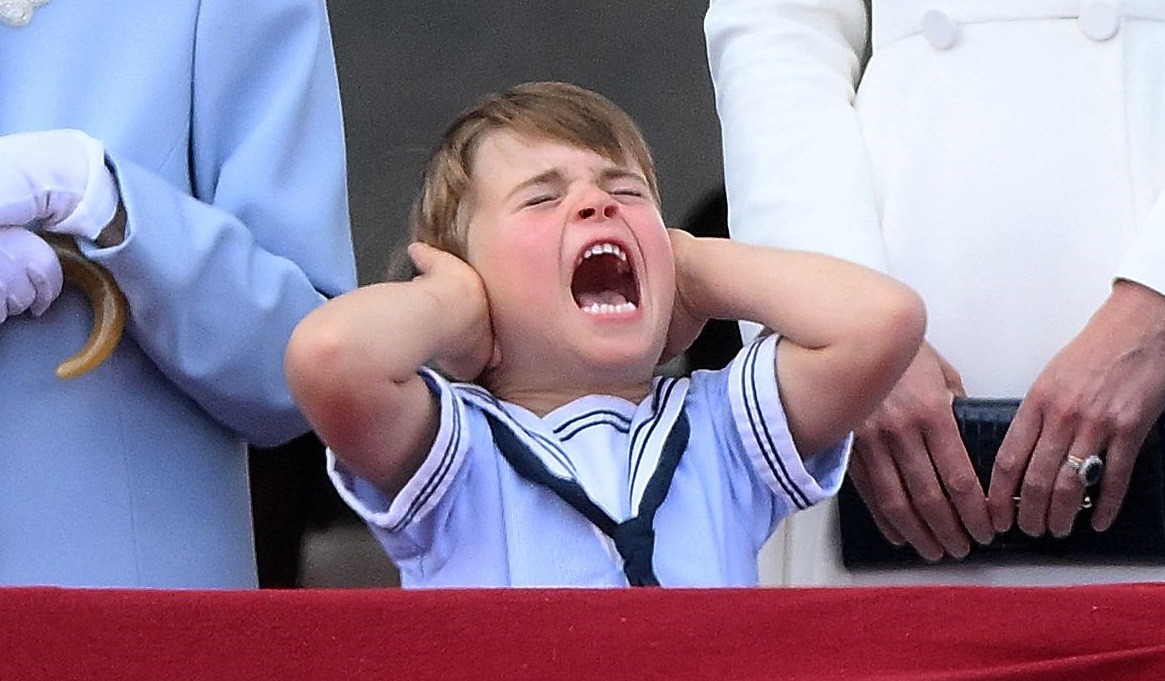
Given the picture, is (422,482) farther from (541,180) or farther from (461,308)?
(541,180)

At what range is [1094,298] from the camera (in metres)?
1.52

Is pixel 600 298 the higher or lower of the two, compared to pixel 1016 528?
higher

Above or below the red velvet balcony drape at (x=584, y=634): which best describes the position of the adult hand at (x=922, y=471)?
below

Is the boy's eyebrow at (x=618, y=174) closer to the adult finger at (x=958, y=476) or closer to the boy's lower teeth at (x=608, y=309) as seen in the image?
the boy's lower teeth at (x=608, y=309)

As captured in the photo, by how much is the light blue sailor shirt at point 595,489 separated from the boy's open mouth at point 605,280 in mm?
Answer: 75

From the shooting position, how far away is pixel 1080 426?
144 cm

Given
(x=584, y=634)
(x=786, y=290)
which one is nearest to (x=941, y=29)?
(x=786, y=290)

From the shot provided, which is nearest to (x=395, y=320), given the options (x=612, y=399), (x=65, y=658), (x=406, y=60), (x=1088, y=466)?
(x=612, y=399)

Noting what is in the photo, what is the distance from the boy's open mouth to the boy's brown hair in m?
0.09

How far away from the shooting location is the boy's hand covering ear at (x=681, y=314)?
146 cm

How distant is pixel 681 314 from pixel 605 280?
9 cm

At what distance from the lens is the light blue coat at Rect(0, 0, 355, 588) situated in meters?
1.33

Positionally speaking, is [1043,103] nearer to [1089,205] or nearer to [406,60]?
[1089,205]

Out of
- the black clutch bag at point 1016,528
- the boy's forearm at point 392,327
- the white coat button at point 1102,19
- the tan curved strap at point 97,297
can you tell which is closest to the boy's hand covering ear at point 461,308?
the boy's forearm at point 392,327
